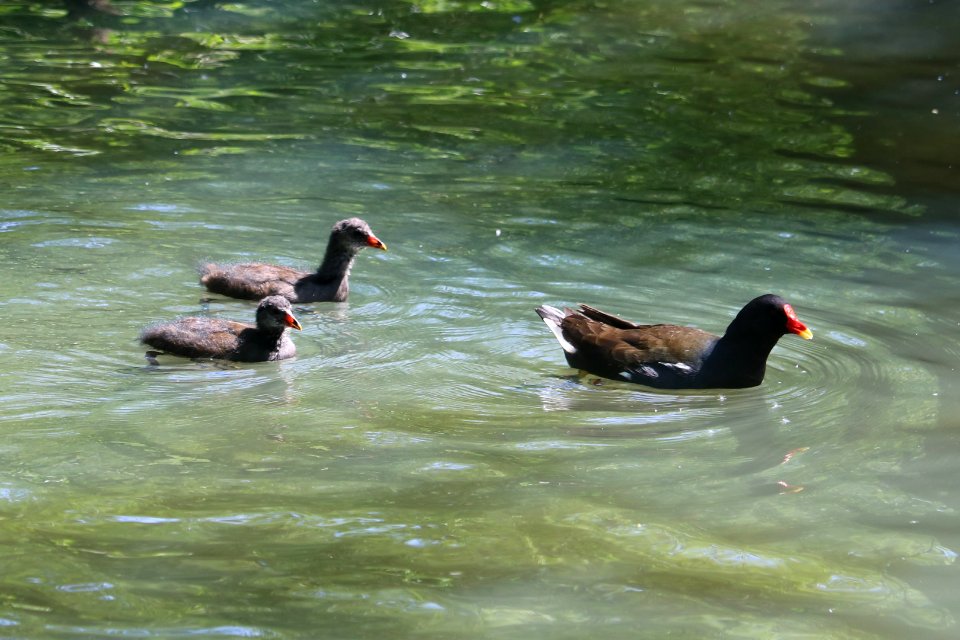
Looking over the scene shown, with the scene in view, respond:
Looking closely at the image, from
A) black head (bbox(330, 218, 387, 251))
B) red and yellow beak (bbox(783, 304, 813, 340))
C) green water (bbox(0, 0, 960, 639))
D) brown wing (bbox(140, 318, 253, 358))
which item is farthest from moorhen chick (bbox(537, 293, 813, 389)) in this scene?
black head (bbox(330, 218, 387, 251))

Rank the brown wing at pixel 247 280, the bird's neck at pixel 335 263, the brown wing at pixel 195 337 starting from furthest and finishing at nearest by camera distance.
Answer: the bird's neck at pixel 335 263 < the brown wing at pixel 247 280 < the brown wing at pixel 195 337

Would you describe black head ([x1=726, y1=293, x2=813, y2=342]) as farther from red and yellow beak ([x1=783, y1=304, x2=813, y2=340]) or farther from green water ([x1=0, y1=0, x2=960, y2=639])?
green water ([x1=0, y1=0, x2=960, y2=639])

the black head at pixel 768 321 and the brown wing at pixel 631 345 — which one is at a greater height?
the black head at pixel 768 321

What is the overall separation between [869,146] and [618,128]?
2.72 m

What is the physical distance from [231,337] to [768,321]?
3.32 m

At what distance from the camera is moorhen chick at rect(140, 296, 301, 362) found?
28.1 ft

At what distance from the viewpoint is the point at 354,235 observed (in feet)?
33.9

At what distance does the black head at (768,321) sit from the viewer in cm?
802

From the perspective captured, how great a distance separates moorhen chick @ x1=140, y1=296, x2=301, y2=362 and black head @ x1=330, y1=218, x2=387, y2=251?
162cm

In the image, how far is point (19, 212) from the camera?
11.3m

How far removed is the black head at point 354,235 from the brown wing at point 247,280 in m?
0.46

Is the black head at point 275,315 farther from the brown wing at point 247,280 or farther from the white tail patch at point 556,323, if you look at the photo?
the white tail patch at point 556,323

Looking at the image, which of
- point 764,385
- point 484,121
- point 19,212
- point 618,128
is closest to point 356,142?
point 484,121

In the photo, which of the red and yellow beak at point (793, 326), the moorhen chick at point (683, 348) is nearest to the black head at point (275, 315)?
the moorhen chick at point (683, 348)
